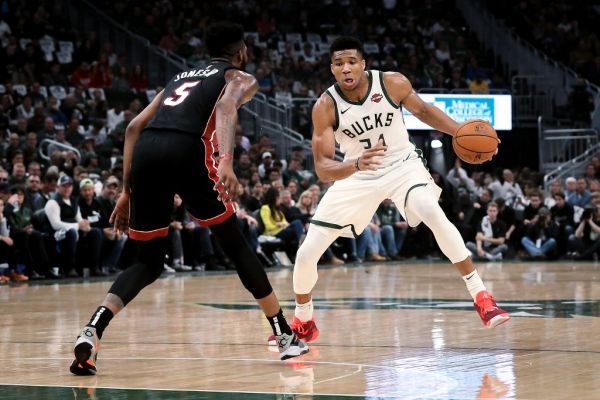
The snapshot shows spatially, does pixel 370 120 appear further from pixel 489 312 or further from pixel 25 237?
pixel 25 237

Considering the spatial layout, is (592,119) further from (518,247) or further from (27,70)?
(27,70)

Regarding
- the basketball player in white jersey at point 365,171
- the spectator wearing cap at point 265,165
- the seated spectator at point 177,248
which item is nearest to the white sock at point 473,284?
the basketball player in white jersey at point 365,171

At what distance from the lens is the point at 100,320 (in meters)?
6.12

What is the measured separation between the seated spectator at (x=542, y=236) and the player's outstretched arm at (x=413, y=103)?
12.6m

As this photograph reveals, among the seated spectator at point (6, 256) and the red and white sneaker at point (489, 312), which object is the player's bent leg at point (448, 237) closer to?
the red and white sneaker at point (489, 312)

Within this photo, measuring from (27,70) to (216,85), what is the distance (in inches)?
615

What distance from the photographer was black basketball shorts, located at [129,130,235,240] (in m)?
6.14

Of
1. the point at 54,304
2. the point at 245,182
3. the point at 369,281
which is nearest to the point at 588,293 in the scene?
the point at 369,281

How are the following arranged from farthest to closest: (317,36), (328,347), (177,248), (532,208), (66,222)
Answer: (317,36) < (532,208) < (177,248) < (66,222) < (328,347)

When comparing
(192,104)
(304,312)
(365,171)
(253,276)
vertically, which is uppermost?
(192,104)

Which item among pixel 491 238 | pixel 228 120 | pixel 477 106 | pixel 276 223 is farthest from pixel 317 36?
pixel 228 120

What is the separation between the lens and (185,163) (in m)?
6.13

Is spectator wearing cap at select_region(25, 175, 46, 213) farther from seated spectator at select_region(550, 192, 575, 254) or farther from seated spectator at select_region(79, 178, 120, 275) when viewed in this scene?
seated spectator at select_region(550, 192, 575, 254)

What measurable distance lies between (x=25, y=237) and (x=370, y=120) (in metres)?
8.40
